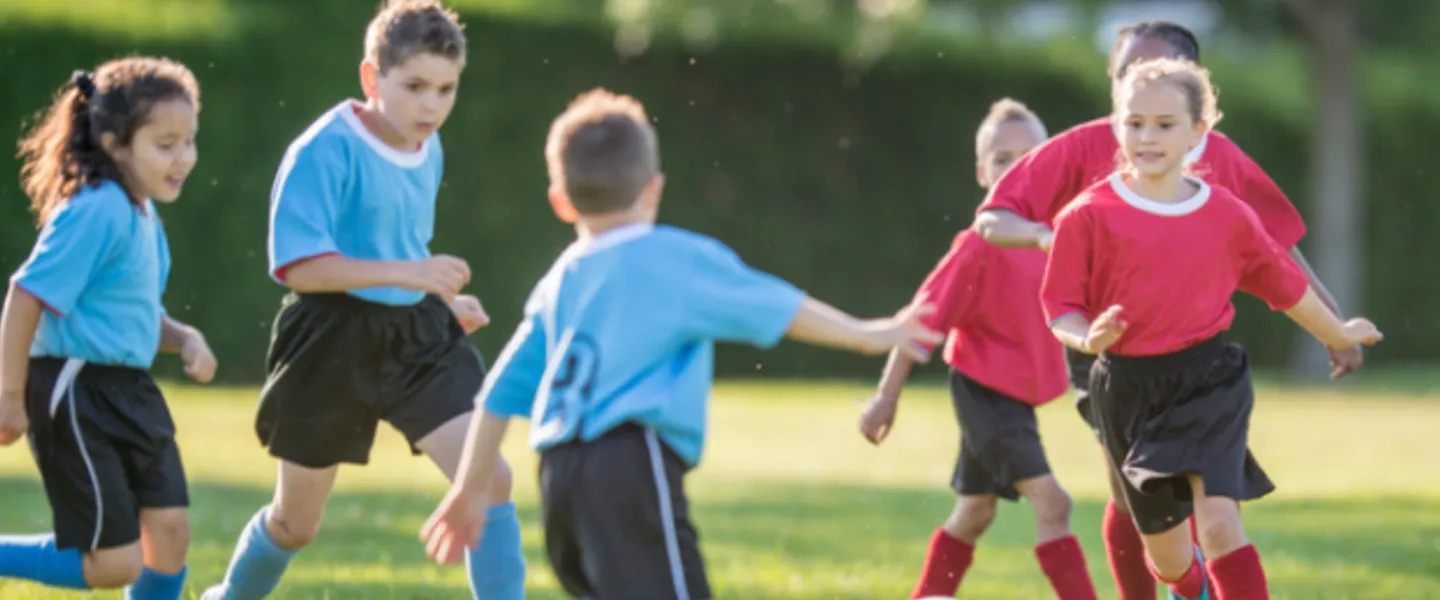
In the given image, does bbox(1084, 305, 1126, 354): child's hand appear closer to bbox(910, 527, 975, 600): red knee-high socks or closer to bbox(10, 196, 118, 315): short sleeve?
bbox(910, 527, 975, 600): red knee-high socks

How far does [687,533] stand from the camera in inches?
135

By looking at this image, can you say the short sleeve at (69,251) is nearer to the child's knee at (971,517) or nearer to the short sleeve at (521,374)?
the short sleeve at (521,374)

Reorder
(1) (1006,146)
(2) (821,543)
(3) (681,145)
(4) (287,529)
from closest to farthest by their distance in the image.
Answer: (4) (287,529) → (1) (1006,146) → (2) (821,543) → (3) (681,145)

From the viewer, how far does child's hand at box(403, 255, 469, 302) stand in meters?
4.14

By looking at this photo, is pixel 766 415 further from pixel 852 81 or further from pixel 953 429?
pixel 852 81

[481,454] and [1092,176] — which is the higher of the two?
[1092,176]

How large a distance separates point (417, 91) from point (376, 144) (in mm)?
169

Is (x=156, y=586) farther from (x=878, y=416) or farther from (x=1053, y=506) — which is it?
(x=1053, y=506)

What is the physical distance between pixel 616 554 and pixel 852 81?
14792 mm

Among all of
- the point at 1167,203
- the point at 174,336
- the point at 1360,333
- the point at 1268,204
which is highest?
the point at 1167,203

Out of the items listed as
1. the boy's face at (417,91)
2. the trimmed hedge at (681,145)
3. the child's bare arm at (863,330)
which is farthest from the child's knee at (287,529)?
the trimmed hedge at (681,145)

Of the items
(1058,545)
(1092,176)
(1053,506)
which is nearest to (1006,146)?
(1092,176)

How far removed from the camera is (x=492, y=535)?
4617mm

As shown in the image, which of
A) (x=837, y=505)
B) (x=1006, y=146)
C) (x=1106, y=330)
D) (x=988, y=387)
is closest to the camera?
(x=1106, y=330)
